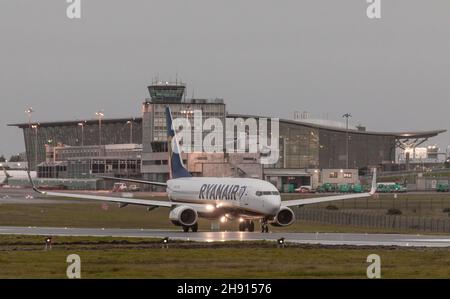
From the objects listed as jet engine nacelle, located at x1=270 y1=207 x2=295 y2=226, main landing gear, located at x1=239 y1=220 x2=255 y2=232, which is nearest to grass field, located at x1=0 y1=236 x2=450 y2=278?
jet engine nacelle, located at x1=270 y1=207 x2=295 y2=226

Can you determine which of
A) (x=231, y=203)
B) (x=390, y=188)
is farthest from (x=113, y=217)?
(x=390, y=188)

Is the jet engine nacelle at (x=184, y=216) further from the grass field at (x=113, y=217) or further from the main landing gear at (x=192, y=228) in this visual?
the grass field at (x=113, y=217)

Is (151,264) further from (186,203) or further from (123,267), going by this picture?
(186,203)

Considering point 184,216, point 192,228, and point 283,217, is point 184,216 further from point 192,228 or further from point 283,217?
point 283,217

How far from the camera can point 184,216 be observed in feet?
226

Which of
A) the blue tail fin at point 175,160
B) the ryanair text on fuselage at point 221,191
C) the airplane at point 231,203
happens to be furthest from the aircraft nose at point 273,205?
the blue tail fin at point 175,160

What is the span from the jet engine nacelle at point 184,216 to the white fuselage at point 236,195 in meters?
2.23

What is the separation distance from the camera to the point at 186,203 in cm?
7494

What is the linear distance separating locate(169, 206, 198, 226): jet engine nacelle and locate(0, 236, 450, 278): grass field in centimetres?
1332

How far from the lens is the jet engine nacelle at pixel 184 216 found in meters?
68.4

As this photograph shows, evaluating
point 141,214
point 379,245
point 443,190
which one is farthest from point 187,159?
point 379,245

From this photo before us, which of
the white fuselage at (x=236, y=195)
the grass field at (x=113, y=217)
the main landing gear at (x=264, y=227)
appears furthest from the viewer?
the grass field at (x=113, y=217)

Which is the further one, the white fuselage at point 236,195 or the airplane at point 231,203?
the airplane at point 231,203

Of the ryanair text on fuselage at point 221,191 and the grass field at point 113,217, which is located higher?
the ryanair text on fuselage at point 221,191
